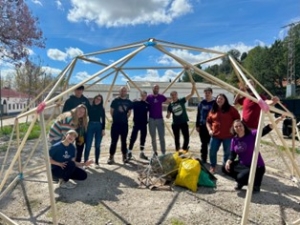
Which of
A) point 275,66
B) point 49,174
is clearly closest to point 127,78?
point 49,174

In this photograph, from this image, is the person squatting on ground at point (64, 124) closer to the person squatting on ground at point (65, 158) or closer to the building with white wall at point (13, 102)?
the person squatting on ground at point (65, 158)

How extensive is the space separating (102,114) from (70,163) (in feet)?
5.48

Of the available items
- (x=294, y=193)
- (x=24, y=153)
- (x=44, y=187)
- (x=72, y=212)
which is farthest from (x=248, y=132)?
(x=24, y=153)

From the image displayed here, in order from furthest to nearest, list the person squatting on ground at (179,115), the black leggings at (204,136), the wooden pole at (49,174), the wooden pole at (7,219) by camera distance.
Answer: the person squatting on ground at (179,115)
the black leggings at (204,136)
the wooden pole at (7,219)
the wooden pole at (49,174)

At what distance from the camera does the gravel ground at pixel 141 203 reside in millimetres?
3742

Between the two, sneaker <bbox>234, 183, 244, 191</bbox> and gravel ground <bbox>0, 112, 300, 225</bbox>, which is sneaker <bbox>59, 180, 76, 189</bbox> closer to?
gravel ground <bbox>0, 112, 300, 225</bbox>

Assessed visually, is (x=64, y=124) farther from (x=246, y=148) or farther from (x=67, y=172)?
(x=246, y=148)

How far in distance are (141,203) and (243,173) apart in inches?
65.9

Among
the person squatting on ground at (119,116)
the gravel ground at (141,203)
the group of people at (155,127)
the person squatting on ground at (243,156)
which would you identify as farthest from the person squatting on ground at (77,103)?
the person squatting on ground at (243,156)

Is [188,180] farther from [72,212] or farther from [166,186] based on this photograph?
[72,212]

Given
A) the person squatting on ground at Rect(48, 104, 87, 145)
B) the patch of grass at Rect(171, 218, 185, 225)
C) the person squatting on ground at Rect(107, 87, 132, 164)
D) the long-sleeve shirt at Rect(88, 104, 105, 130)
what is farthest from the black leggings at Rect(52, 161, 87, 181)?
the patch of grass at Rect(171, 218, 185, 225)

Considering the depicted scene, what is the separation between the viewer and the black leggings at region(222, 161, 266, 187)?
4.44m

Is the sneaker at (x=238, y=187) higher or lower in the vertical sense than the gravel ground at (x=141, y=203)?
higher

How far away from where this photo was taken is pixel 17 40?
10.6m
